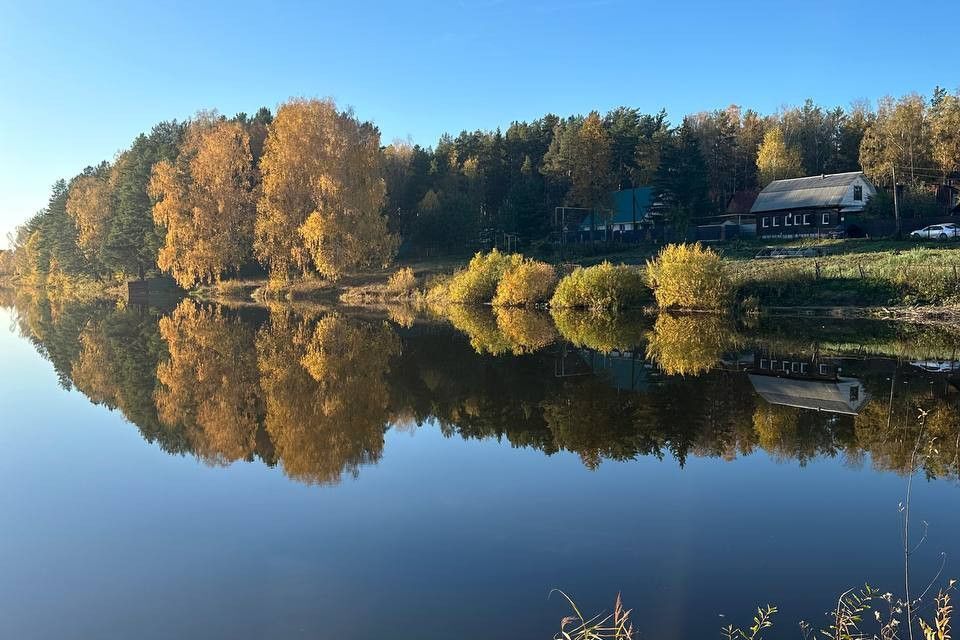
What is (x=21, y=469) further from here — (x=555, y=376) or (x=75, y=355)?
(x=75, y=355)

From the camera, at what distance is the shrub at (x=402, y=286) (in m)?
51.2

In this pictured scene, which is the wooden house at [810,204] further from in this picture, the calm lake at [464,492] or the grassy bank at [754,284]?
the calm lake at [464,492]

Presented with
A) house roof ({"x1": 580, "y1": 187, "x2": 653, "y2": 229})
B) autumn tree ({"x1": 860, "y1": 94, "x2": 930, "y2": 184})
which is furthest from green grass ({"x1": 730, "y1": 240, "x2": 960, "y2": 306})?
house roof ({"x1": 580, "y1": 187, "x2": 653, "y2": 229})

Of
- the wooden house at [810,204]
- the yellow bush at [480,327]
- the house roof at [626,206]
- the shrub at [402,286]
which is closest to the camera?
the yellow bush at [480,327]

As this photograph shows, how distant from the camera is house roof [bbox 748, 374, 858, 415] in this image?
1444cm

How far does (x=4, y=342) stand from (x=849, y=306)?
39183 millimetres

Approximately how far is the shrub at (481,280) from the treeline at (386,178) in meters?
8.39

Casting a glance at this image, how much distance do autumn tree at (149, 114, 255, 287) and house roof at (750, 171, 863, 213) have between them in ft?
142

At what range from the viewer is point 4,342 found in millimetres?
29359

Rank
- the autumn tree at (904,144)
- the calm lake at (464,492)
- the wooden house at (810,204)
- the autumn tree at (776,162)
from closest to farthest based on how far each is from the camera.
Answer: the calm lake at (464,492), the wooden house at (810,204), the autumn tree at (904,144), the autumn tree at (776,162)

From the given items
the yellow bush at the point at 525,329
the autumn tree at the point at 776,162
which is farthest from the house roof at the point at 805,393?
the autumn tree at the point at 776,162

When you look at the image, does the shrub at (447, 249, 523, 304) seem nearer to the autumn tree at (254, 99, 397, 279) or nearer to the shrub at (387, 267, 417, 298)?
the shrub at (387, 267, 417, 298)

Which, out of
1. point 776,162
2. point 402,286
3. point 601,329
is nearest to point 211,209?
point 402,286

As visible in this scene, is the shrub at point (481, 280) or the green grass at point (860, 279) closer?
the green grass at point (860, 279)
